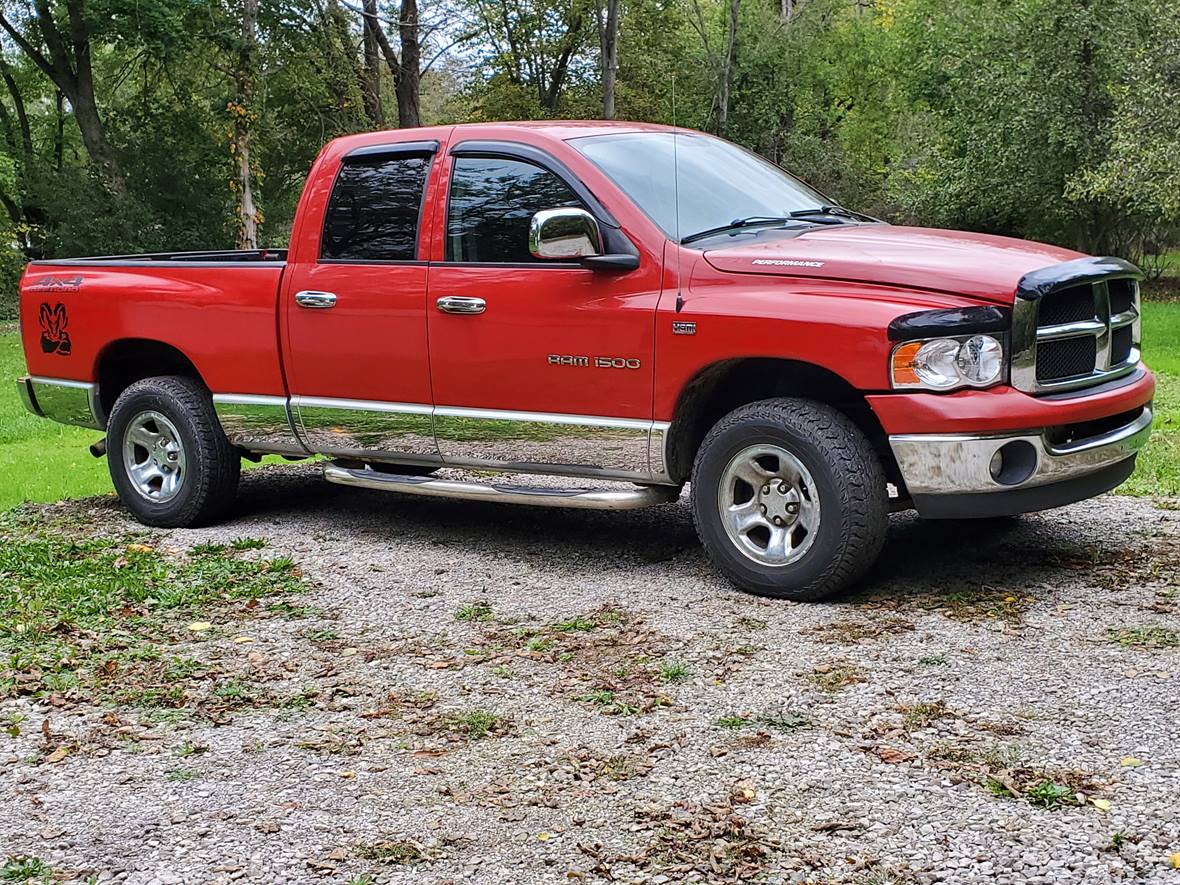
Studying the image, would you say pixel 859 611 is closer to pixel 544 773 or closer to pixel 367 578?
pixel 544 773

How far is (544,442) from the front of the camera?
6059 millimetres

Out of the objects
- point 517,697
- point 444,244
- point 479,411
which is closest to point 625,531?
point 479,411

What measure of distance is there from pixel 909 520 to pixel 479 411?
98.6 inches

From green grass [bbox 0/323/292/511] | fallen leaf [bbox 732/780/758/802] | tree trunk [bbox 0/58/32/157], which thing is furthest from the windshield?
tree trunk [bbox 0/58/32/157]

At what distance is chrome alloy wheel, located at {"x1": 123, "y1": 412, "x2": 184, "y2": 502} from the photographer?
748 centimetres

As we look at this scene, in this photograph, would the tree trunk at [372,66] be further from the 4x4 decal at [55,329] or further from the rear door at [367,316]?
the rear door at [367,316]

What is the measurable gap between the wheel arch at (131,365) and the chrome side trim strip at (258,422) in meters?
0.40

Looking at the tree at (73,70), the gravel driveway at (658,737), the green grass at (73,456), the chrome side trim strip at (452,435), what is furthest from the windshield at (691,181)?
the tree at (73,70)

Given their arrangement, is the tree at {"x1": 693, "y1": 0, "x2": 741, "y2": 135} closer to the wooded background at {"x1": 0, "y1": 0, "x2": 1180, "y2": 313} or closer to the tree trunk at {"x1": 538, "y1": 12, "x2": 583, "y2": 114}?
the wooded background at {"x1": 0, "y1": 0, "x2": 1180, "y2": 313}

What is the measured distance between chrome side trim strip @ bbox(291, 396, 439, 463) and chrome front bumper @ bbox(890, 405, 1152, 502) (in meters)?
2.48

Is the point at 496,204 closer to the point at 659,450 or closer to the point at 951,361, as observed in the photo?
the point at 659,450

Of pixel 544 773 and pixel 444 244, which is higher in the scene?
pixel 444 244

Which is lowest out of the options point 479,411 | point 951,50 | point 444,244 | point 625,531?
point 625,531

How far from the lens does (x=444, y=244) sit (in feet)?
20.7
